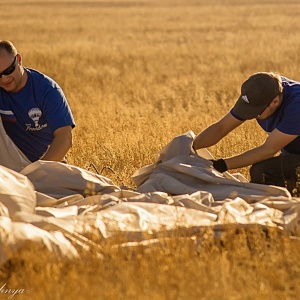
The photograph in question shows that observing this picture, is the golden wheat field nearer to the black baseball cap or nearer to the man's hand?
the man's hand

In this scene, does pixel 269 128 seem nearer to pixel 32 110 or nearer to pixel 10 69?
pixel 32 110

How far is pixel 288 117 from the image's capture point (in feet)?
24.1

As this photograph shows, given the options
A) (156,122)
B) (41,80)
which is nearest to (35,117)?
(41,80)

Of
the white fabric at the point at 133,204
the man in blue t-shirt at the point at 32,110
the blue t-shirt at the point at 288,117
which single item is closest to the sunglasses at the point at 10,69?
the man in blue t-shirt at the point at 32,110

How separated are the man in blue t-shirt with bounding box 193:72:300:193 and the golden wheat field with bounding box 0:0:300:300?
1086 millimetres

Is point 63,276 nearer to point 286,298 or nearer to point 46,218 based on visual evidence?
point 46,218

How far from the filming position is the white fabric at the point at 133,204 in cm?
566

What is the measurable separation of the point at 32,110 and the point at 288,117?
2.04 m

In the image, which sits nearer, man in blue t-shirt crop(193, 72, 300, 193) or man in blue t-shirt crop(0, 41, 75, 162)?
man in blue t-shirt crop(193, 72, 300, 193)

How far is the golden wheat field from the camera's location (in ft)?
17.0

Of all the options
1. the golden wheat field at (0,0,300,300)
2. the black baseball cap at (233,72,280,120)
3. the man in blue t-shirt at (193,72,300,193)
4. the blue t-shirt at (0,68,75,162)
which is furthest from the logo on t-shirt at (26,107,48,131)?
the black baseball cap at (233,72,280,120)

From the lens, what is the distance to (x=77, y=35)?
108 feet

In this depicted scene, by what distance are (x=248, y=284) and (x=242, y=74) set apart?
13533 mm

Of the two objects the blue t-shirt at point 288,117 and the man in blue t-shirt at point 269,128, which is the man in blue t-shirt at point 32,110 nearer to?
the man in blue t-shirt at point 269,128
